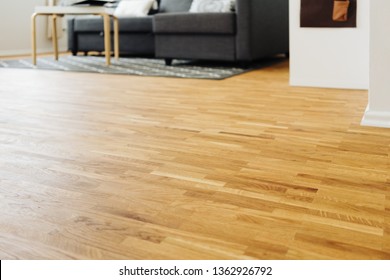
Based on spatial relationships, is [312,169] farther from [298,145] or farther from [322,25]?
[322,25]

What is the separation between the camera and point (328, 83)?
2400 millimetres

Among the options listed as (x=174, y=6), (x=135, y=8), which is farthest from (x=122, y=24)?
(x=174, y=6)

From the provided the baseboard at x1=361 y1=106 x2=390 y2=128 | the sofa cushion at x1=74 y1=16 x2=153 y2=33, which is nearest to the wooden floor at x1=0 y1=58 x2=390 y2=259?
the baseboard at x1=361 y1=106 x2=390 y2=128

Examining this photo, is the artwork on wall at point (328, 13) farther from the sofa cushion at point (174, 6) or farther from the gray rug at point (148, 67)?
the sofa cushion at point (174, 6)

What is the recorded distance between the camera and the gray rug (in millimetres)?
3029

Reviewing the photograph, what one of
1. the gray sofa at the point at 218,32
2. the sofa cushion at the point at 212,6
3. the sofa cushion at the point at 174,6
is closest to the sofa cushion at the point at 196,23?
the gray sofa at the point at 218,32

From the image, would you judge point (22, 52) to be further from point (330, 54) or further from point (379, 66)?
point (379, 66)

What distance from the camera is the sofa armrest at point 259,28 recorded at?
10.2ft

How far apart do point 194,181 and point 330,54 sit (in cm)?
157

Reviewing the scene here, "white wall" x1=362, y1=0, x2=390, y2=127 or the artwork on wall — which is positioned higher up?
the artwork on wall

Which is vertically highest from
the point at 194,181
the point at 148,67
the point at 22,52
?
the point at 22,52

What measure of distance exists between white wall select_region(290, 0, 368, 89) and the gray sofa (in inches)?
29.2

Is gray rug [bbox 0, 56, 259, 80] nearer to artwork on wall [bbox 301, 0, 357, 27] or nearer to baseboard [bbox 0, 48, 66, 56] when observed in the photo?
artwork on wall [bbox 301, 0, 357, 27]

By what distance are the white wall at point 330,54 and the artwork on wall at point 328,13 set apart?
0.03 meters
